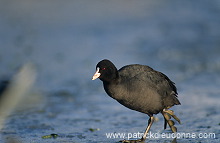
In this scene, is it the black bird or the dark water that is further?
the dark water

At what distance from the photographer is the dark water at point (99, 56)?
553 centimetres

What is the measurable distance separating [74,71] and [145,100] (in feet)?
17.1

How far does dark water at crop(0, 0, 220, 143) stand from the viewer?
5531mm

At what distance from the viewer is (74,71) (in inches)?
375

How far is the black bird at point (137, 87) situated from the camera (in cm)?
432

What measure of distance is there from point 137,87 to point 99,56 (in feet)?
20.2

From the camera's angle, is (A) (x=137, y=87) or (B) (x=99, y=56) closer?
(A) (x=137, y=87)

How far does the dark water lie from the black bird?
417mm

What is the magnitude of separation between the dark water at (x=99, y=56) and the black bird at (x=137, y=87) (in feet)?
1.37

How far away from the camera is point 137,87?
445 cm

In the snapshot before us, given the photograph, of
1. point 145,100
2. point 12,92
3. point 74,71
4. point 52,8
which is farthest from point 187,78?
point 52,8

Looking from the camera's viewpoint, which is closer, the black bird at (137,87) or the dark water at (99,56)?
the black bird at (137,87)

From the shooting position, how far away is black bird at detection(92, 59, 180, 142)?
4.32 meters

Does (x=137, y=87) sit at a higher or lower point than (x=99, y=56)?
lower
